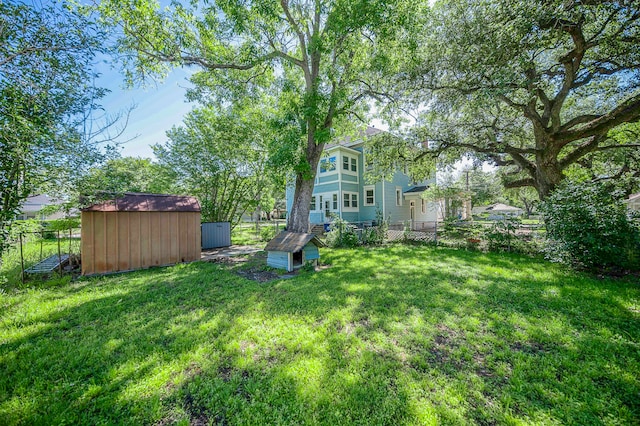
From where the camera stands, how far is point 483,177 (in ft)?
112

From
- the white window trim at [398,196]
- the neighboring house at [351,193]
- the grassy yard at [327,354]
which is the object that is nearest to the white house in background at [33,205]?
the grassy yard at [327,354]

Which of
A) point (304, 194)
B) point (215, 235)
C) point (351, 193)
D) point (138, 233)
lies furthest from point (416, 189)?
point (138, 233)

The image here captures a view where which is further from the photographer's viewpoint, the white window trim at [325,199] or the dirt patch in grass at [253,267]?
the white window trim at [325,199]

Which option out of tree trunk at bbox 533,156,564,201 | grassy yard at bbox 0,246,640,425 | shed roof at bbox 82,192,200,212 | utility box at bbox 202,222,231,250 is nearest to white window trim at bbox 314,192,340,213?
utility box at bbox 202,222,231,250

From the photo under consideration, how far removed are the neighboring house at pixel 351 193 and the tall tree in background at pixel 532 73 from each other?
20.2 feet

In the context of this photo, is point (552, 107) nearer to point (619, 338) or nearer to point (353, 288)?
point (619, 338)

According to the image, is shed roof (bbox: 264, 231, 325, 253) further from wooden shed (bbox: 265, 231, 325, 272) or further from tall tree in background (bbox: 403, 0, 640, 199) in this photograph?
tall tree in background (bbox: 403, 0, 640, 199)

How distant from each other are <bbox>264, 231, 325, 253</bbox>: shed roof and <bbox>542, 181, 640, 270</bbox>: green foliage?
694 cm

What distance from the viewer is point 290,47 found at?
9.76 m

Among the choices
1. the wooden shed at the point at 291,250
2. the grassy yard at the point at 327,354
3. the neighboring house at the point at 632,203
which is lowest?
the grassy yard at the point at 327,354

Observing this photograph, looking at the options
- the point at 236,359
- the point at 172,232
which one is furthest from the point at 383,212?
the point at 236,359

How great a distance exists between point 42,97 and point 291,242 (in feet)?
19.4

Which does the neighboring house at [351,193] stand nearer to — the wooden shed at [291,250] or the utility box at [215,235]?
the utility box at [215,235]

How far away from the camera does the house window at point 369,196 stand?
58.4 ft
